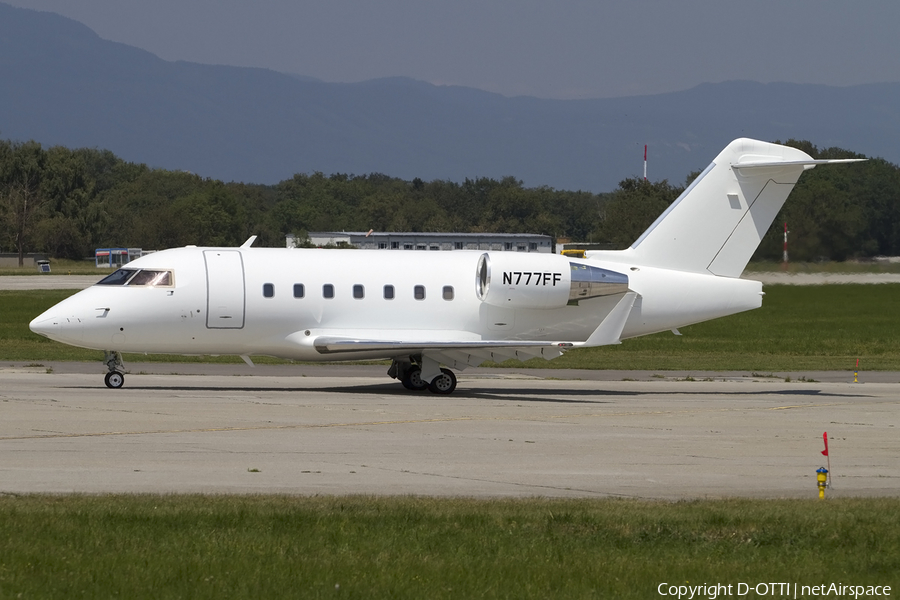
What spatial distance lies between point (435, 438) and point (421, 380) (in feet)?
24.9

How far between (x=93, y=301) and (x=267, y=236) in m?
99.8

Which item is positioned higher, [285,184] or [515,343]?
[285,184]

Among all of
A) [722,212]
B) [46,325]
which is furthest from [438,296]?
[46,325]

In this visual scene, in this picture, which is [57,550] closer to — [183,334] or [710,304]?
[183,334]

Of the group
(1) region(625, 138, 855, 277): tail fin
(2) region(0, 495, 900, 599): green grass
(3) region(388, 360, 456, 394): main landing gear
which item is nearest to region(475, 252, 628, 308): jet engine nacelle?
(1) region(625, 138, 855, 277): tail fin

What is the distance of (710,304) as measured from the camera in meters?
27.1

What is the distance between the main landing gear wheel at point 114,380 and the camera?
81.3 ft

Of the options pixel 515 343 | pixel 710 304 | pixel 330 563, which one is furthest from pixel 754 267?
pixel 330 563

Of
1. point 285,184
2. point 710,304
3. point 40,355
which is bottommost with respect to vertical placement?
point 40,355

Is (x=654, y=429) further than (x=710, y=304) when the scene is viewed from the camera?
No

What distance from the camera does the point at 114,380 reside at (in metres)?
24.8

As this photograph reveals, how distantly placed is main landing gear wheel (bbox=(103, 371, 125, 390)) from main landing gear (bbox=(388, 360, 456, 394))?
6.54 meters

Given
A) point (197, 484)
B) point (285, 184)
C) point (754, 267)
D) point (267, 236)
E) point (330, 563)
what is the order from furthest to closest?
point (285, 184)
point (267, 236)
point (754, 267)
point (197, 484)
point (330, 563)

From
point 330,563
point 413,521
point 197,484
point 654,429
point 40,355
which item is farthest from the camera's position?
point 40,355
